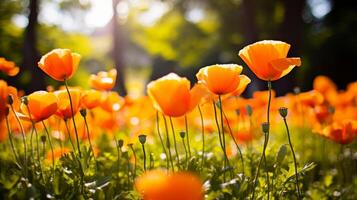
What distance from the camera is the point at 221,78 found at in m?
1.61

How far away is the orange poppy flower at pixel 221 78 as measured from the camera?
63.0 inches

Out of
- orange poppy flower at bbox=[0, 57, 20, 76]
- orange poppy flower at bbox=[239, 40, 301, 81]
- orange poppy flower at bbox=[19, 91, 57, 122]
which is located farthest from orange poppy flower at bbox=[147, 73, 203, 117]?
orange poppy flower at bbox=[0, 57, 20, 76]

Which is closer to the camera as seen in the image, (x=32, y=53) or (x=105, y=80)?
(x=105, y=80)

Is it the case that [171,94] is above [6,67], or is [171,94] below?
below

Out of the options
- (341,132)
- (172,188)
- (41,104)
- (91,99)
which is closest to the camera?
(172,188)

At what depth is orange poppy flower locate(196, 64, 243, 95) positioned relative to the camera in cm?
160

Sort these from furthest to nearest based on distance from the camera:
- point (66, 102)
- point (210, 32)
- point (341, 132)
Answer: point (210, 32)
point (341, 132)
point (66, 102)

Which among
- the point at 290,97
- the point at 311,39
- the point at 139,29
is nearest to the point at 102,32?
the point at 139,29

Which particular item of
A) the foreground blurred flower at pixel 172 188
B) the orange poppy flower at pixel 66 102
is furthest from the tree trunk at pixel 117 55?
the foreground blurred flower at pixel 172 188

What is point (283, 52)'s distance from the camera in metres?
1.58

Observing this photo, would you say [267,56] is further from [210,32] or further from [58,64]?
[210,32]

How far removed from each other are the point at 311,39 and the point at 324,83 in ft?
47.6

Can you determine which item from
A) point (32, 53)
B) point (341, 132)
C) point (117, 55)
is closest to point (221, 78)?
point (341, 132)

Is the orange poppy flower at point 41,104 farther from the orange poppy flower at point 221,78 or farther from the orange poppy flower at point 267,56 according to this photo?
the orange poppy flower at point 267,56
